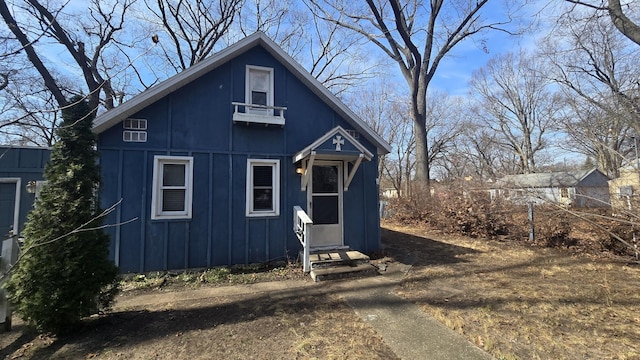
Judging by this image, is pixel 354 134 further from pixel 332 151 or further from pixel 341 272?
pixel 341 272

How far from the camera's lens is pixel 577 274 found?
6.22 m

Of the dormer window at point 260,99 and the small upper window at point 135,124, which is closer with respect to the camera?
the small upper window at point 135,124

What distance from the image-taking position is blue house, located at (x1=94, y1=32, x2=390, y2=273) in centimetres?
627

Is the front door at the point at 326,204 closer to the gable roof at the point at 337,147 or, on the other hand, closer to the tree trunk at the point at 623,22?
the gable roof at the point at 337,147

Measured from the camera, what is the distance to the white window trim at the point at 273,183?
22.8 ft

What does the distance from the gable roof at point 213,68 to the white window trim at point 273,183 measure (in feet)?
7.37

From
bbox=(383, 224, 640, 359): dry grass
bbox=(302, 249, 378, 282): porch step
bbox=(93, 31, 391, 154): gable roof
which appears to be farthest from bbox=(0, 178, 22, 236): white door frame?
bbox=(383, 224, 640, 359): dry grass

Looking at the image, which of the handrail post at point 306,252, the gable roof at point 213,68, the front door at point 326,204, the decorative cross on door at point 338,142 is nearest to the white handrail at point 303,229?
the handrail post at point 306,252

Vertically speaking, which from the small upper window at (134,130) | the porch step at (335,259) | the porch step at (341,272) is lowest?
the porch step at (341,272)

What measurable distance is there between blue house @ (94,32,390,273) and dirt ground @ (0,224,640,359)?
0.81 meters

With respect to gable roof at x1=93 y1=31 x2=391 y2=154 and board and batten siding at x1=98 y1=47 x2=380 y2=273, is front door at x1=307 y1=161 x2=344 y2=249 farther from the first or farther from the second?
gable roof at x1=93 y1=31 x2=391 y2=154

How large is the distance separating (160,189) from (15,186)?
6182 millimetres

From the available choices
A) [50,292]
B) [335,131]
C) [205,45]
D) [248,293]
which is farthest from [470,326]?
[205,45]

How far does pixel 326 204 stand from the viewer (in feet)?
25.2
